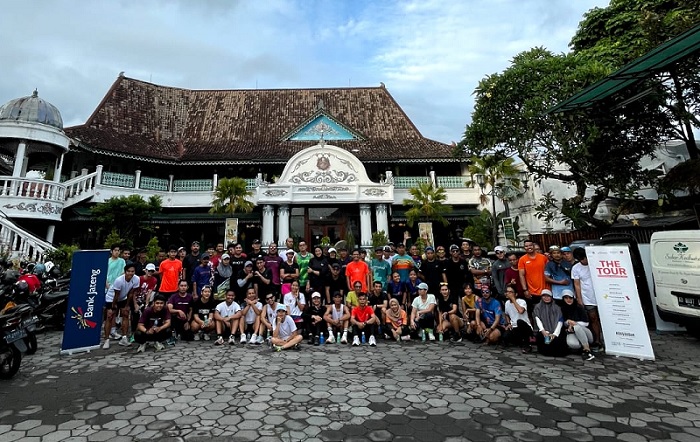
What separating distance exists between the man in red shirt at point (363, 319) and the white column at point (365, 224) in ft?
31.4

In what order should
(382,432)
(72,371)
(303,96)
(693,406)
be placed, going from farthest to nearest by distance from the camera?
(303,96), (72,371), (693,406), (382,432)

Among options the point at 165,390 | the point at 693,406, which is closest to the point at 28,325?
the point at 165,390

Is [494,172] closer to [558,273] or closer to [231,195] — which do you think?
→ [558,273]

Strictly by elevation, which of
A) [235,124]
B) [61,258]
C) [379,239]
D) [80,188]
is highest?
[235,124]

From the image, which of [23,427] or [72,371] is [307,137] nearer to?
[72,371]

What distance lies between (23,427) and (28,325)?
2423 millimetres

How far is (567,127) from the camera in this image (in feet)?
32.4

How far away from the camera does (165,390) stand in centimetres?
386

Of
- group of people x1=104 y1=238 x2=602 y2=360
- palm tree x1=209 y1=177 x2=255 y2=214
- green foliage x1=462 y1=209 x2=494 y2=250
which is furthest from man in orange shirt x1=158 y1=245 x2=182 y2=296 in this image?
green foliage x1=462 y1=209 x2=494 y2=250

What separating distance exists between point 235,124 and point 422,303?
59.3ft

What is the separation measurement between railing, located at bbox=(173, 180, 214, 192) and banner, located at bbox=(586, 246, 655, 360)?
16.8 meters

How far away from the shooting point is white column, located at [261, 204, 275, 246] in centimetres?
1588

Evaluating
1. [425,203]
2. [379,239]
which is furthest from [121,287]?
[425,203]

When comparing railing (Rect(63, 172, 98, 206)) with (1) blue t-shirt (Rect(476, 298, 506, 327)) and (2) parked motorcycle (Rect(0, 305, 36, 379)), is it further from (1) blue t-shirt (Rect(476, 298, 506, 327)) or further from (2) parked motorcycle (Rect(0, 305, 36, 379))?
(1) blue t-shirt (Rect(476, 298, 506, 327))
